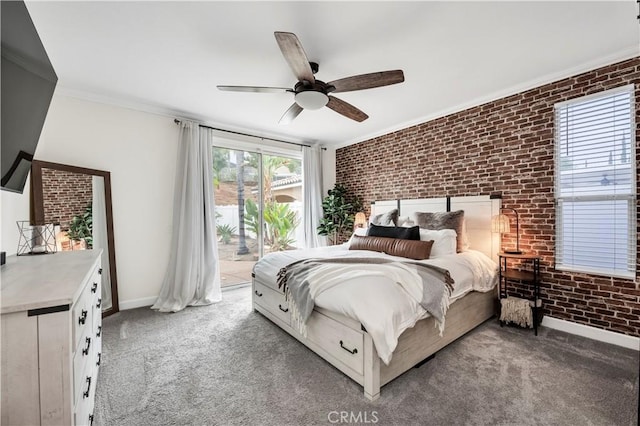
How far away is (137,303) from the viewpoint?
3.52m

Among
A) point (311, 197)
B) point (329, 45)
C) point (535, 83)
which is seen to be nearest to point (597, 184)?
point (535, 83)

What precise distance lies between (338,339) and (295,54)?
212cm

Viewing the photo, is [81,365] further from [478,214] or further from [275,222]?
[478,214]

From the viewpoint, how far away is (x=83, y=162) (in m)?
3.20

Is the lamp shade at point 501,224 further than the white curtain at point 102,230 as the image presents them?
No

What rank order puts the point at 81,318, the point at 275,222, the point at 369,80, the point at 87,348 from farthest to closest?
the point at 275,222, the point at 369,80, the point at 87,348, the point at 81,318

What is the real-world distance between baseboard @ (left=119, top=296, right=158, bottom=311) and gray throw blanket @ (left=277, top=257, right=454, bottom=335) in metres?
2.18

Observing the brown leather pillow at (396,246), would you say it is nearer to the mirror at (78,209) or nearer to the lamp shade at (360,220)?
the lamp shade at (360,220)

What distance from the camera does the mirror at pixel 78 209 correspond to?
2.79m

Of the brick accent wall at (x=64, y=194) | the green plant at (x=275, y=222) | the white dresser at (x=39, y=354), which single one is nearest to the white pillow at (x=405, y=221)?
the green plant at (x=275, y=222)

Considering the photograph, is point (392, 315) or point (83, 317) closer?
point (83, 317)

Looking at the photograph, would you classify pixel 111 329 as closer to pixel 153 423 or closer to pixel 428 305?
pixel 153 423

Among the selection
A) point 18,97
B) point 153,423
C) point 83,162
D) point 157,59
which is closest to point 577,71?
point 157,59

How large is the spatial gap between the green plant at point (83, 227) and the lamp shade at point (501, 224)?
186 inches
